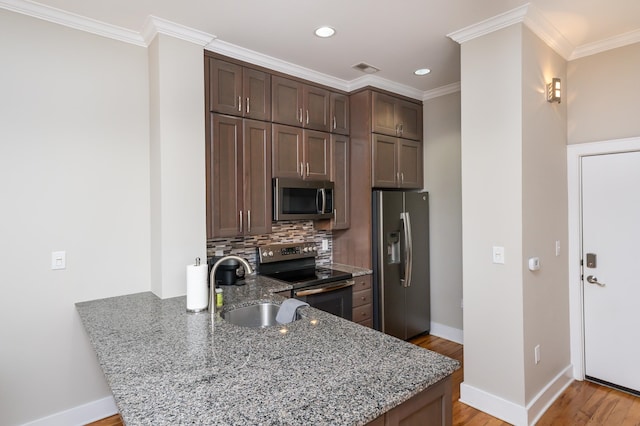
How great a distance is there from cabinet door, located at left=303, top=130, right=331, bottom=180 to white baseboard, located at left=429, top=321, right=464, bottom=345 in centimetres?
213

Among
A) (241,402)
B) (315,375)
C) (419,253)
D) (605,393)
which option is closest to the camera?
(241,402)

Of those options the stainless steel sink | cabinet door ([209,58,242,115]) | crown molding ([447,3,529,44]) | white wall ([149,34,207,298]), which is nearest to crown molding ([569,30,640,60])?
crown molding ([447,3,529,44])

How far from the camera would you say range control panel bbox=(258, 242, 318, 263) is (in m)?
3.32

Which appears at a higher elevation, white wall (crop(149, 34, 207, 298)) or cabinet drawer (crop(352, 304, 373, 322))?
white wall (crop(149, 34, 207, 298))

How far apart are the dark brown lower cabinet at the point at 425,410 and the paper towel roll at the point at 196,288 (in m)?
1.29

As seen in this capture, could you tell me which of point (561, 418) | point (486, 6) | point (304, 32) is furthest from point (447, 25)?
point (561, 418)

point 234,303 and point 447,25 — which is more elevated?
point 447,25

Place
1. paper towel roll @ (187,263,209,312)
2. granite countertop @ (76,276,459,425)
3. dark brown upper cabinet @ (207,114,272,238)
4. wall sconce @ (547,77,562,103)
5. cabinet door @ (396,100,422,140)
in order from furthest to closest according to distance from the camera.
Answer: cabinet door @ (396,100,422,140), dark brown upper cabinet @ (207,114,272,238), wall sconce @ (547,77,562,103), paper towel roll @ (187,263,209,312), granite countertop @ (76,276,459,425)

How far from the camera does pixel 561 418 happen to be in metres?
2.53

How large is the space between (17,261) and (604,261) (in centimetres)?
421

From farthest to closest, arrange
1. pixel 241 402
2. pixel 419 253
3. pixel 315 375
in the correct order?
pixel 419 253 < pixel 315 375 < pixel 241 402

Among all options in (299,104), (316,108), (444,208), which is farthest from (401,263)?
(299,104)

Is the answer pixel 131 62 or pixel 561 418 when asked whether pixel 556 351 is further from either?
pixel 131 62

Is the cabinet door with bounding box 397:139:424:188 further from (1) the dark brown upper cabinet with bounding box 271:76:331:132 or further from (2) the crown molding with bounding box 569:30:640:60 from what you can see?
(2) the crown molding with bounding box 569:30:640:60
